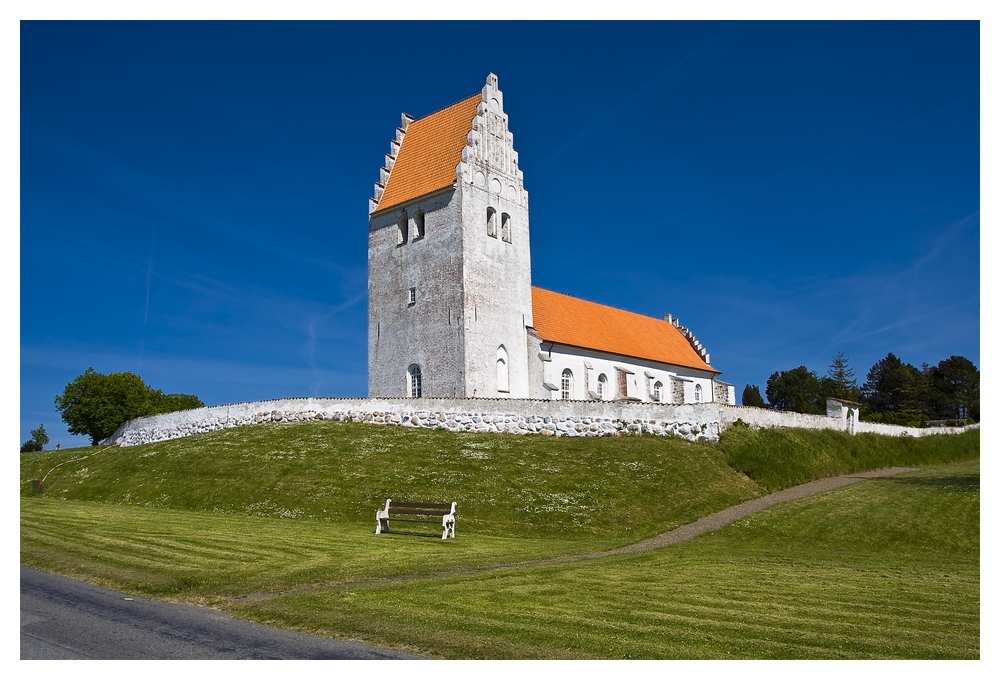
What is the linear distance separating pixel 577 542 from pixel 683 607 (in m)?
8.82

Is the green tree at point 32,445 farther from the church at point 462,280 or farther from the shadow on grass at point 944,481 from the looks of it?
the shadow on grass at point 944,481

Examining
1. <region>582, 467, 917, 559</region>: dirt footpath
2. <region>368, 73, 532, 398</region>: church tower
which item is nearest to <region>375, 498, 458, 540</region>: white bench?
<region>582, 467, 917, 559</region>: dirt footpath

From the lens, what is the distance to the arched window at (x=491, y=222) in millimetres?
41031

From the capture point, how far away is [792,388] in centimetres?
9438

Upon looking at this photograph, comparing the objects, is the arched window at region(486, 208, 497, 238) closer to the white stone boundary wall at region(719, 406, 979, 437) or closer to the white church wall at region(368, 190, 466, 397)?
the white church wall at region(368, 190, 466, 397)

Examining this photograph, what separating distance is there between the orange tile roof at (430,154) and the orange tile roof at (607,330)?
9.32 m

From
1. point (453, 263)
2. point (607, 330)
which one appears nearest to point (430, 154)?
point (453, 263)

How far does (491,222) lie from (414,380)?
961 cm

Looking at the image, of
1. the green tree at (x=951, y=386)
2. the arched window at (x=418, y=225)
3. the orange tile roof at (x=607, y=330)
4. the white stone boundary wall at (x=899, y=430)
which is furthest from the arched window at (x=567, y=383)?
the green tree at (x=951, y=386)

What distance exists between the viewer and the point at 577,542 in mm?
19391

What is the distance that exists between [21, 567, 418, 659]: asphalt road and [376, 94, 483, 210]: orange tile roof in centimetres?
3149

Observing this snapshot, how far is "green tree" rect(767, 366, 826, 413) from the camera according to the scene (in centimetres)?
9281

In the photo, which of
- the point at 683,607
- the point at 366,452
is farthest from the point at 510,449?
the point at 683,607
